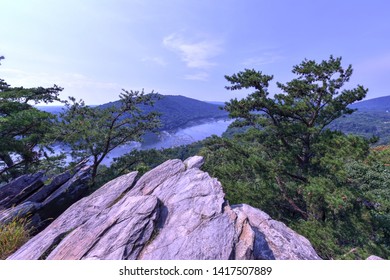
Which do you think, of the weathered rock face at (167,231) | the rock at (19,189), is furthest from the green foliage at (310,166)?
the rock at (19,189)

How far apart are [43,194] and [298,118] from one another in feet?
53.5

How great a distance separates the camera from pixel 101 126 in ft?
50.4

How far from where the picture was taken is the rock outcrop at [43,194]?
8.49m

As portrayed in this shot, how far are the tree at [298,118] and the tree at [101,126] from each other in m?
7.21

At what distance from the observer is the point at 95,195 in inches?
320

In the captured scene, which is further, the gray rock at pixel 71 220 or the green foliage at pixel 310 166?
the green foliage at pixel 310 166

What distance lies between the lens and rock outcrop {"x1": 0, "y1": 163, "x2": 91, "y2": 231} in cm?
849

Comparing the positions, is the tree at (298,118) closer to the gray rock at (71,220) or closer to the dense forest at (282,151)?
the dense forest at (282,151)

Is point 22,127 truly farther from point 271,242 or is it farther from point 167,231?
point 271,242

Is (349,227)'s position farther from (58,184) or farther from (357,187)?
(58,184)

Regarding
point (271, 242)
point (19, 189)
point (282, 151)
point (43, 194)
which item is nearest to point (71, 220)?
point (43, 194)

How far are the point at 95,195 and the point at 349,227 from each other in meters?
12.6
